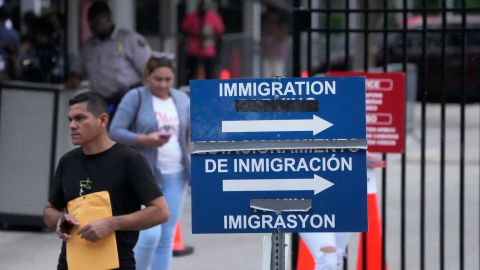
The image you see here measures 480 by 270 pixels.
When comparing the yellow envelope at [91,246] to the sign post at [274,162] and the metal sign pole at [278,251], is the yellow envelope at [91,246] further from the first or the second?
the metal sign pole at [278,251]

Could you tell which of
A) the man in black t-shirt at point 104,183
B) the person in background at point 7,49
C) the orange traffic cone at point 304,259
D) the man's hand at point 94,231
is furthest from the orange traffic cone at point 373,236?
the person in background at point 7,49

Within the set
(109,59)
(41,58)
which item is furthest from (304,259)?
(41,58)

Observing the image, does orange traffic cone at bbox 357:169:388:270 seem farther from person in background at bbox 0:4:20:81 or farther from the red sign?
person in background at bbox 0:4:20:81

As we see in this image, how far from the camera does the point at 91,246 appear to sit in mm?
5227

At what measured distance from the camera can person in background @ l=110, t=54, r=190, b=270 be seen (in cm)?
745

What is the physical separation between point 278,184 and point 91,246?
1.02m

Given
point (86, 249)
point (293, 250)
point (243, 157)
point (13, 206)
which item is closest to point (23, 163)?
point (13, 206)

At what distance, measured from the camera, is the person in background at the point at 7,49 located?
10956mm

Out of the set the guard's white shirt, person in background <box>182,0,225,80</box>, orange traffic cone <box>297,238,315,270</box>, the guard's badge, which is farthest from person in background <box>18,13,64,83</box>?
person in background <box>182,0,225,80</box>

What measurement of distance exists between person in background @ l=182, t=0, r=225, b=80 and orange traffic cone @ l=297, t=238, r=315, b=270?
42.2 feet

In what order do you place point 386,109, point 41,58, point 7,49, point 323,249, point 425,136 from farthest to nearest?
point 7,49 < point 41,58 < point 425,136 < point 386,109 < point 323,249

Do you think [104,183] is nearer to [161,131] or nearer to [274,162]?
[274,162]

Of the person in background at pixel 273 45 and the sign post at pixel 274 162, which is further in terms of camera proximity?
the person in background at pixel 273 45

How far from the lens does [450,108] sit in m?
27.1
